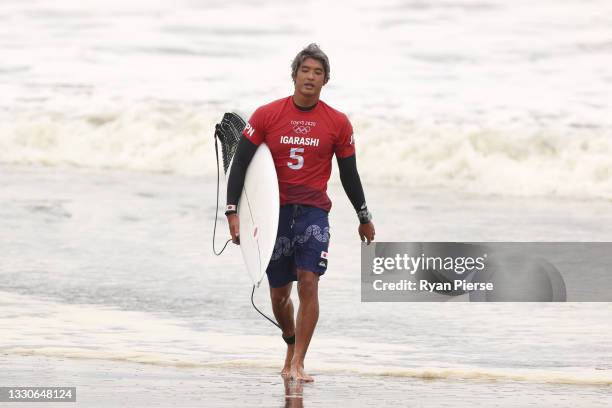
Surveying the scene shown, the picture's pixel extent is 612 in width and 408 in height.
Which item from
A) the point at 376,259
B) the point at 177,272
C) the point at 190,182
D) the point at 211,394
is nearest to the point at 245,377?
the point at 211,394

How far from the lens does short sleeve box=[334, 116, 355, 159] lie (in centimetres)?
658

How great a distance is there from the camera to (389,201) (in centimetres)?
1570

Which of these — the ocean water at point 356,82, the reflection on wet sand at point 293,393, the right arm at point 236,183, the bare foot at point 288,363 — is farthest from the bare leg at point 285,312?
the ocean water at point 356,82

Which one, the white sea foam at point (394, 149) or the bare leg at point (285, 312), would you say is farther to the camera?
the white sea foam at point (394, 149)

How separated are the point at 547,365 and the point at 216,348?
6.04 feet

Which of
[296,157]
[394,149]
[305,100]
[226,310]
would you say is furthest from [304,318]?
[394,149]

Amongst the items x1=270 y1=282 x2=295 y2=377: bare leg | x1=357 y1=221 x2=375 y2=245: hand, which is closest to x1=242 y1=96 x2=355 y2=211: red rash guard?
x1=357 y1=221 x2=375 y2=245: hand

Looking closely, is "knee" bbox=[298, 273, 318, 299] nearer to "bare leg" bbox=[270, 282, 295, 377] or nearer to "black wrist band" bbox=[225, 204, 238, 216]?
"bare leg" bbox=[270, 282, 295, 377]

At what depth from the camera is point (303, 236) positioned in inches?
259

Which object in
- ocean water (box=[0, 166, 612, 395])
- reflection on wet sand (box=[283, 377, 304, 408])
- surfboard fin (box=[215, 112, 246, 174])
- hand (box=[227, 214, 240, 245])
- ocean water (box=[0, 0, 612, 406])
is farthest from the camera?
ocean water (box=[0, 0, 612, 406])

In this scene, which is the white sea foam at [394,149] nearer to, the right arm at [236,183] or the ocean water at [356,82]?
the ocean water at [356,82]

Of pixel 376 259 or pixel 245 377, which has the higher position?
pixel 376 259

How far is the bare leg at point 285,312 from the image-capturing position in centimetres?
681

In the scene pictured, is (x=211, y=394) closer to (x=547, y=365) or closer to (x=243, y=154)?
(x=243, y=154)
